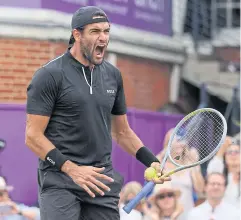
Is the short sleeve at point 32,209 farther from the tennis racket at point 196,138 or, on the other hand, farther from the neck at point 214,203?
the tennis racket at point 196,138

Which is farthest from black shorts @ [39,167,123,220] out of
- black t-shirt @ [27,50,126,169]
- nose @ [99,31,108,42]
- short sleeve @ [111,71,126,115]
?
nose @ [99,31,108,42]

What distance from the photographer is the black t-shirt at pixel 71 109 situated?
521 centimetres

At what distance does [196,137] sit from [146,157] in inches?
34.2

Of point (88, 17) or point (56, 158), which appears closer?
point (56, 158)

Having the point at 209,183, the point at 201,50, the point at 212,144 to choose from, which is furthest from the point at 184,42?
the point at 212,144

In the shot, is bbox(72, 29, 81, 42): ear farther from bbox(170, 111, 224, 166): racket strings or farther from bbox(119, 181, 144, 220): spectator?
bbox(119, 181, 144, 220): spectator

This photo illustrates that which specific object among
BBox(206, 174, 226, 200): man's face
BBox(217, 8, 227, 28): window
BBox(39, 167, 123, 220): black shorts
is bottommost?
BBox(206, 174, 226, 200): man's face

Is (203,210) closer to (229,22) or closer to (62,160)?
(62,160)

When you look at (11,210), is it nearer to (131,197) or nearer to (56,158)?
(131,197)

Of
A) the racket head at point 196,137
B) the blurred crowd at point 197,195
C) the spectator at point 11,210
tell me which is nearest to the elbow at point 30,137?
the racket head at point 196,137

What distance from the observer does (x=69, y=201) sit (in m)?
5.23

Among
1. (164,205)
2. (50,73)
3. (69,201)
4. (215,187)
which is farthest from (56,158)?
(215,187)

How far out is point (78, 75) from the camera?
5320mm

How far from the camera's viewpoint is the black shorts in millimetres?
5223
